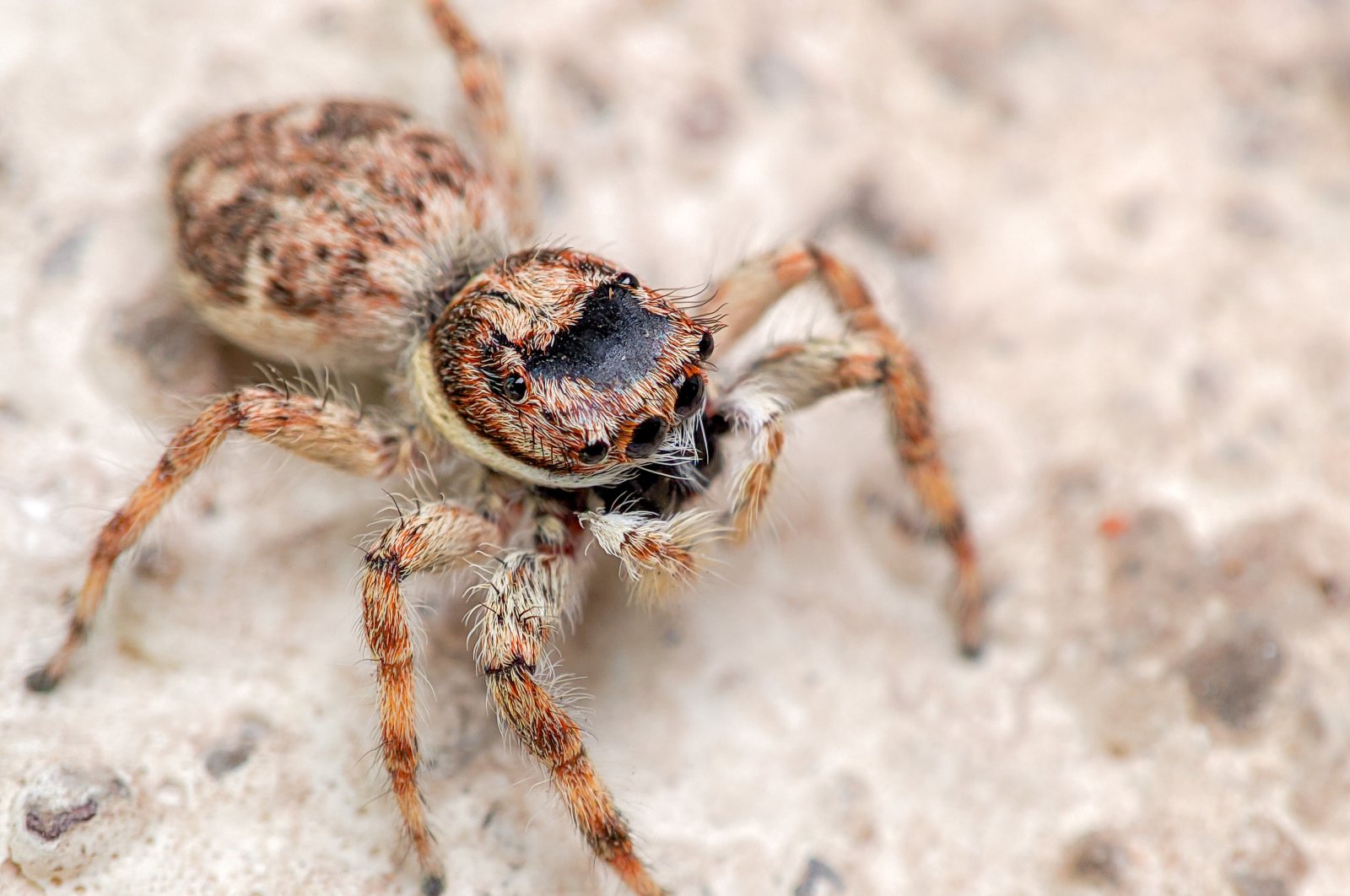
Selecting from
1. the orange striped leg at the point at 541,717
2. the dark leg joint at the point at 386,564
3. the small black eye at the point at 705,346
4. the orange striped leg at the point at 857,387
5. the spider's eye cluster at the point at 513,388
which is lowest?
the orange striped leg at the point at 541,717

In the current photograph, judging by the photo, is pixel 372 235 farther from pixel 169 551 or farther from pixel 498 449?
pixel 169 551

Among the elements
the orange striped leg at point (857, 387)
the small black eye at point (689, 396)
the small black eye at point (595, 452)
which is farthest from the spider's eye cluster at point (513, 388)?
the orange striped leg at point (857, 387)

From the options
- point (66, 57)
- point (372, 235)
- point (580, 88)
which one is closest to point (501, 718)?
point (372, 235)

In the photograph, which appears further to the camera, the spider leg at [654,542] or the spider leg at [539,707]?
the spider leg at [654,542]

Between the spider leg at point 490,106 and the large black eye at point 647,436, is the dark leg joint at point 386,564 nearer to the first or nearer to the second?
the large black eye at point 647,436

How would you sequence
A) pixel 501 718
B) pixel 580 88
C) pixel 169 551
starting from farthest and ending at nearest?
pixel 580 88 → pixel 169 551 → pixel 501 718

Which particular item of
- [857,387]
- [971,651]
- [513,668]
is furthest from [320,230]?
[971,651]

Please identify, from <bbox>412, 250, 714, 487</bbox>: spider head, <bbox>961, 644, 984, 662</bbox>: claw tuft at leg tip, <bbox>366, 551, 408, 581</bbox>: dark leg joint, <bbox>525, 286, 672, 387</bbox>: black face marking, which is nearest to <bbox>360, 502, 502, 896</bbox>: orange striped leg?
<bbox>366, 551, 408, 581</bbox>: dark leg joint

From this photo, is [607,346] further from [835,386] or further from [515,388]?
[835,386]

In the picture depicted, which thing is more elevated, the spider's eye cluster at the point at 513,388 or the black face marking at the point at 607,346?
the black face marking at the point at 607,346
